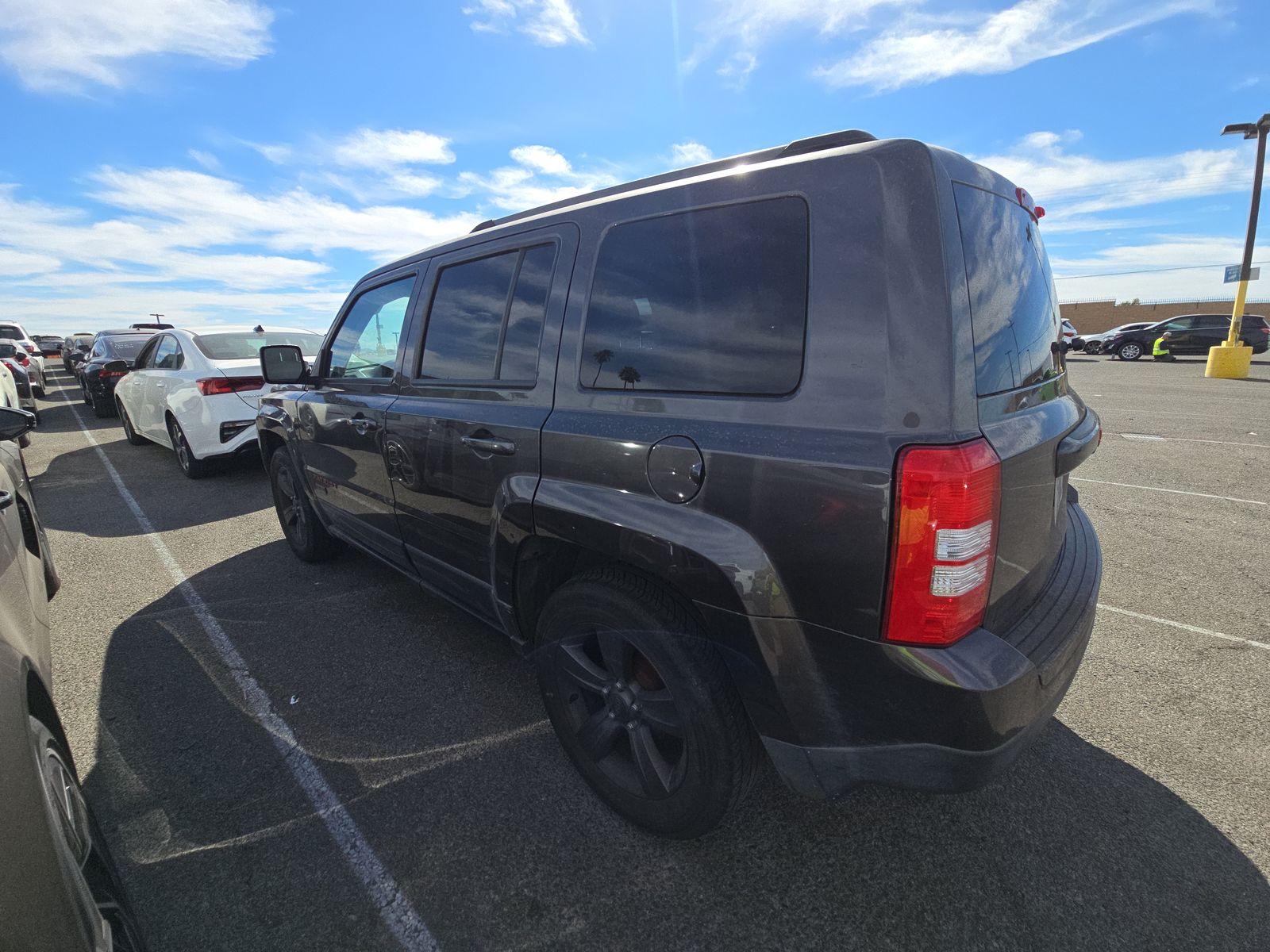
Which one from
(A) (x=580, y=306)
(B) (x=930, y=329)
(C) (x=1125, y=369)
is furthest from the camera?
(C) (x=1125, y=369)

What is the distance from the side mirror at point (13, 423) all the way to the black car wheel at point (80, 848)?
1724mm

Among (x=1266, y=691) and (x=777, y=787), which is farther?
(x=1266, y=691)

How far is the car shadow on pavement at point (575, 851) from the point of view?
5.87 feet

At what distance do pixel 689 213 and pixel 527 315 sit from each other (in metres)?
0.78

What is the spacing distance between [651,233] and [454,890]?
6.84 ft

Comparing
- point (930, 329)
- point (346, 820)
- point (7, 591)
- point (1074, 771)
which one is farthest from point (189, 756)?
point (1074, 771)

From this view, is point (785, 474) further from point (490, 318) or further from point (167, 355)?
point (167, 355)

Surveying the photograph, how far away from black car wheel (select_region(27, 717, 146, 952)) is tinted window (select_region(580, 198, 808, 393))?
167 centimetres

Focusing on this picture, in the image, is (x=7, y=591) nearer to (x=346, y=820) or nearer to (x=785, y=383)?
(x=346, y=820)

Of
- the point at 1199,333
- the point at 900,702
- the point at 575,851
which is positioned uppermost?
the point at 1199,333

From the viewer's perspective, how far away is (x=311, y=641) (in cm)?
344

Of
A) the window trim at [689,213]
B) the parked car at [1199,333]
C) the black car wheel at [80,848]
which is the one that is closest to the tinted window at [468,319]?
the window trim at [689,213]

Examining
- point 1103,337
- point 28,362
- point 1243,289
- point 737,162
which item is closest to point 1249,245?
point 1243,289

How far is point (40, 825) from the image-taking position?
126 cm
